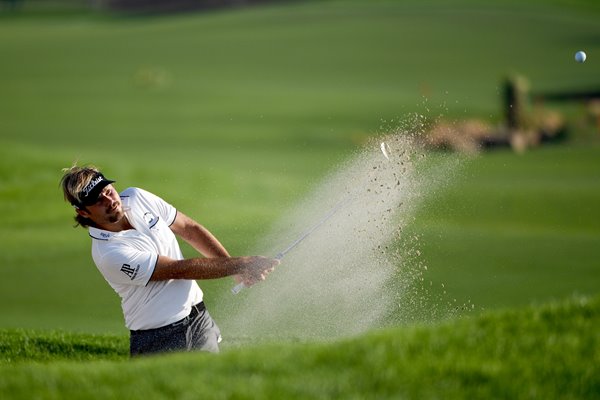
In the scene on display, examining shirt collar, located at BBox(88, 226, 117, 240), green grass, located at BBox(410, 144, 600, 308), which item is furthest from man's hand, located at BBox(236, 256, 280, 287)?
green grass, located at BBox(410, 144, 600, 308)

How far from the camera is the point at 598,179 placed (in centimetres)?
2067

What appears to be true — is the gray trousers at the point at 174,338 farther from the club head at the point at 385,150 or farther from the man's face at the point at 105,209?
the club head at the point at 385,150

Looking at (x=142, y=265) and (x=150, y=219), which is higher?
(x=150, y=219)

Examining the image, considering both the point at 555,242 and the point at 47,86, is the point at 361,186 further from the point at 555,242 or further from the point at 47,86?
the point at 47,86

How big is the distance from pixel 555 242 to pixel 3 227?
8.72 metres

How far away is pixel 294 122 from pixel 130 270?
23990 millimetres

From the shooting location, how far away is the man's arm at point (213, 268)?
23.1ft

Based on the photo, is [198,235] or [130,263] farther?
[198,235]

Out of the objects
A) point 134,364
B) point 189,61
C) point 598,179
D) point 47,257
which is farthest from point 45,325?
point 189,61

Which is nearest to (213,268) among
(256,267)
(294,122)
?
(256,267)

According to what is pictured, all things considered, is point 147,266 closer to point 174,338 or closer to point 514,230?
point 174,338

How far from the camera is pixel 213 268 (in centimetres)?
712

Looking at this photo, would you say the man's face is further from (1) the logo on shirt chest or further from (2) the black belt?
(2) the black belt

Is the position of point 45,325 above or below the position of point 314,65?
above
